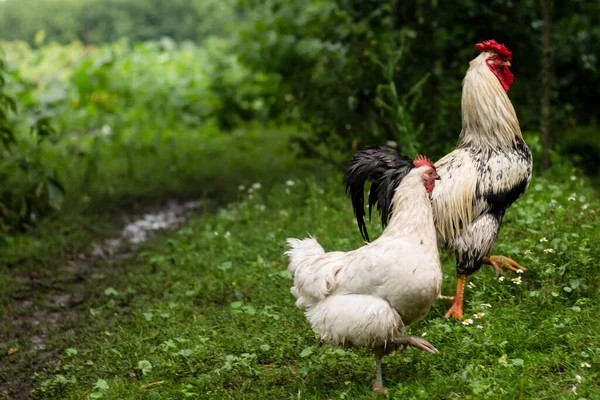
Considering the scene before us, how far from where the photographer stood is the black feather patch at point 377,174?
4246 millimetres

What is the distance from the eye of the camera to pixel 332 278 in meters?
3.84

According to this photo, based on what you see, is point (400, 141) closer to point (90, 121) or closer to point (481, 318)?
point (481, 318)

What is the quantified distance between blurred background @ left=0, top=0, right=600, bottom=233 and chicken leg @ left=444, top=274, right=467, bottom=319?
92.5 inches

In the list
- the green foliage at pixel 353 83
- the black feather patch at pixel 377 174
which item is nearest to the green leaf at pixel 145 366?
the black feather patch at pixel 377 174

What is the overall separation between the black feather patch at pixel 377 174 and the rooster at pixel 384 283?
0.24 metres

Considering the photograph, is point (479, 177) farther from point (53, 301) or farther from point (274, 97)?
point (274, 97)

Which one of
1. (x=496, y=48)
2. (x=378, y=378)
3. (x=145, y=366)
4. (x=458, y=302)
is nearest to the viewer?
(x=378, y=378)

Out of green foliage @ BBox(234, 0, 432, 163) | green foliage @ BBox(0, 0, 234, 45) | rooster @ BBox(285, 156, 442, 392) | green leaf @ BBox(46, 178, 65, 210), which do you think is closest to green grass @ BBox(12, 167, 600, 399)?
rooster @ BBox(285, 156, 442, 392)

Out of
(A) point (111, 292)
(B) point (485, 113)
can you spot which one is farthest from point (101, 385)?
(B) point (485, 113)

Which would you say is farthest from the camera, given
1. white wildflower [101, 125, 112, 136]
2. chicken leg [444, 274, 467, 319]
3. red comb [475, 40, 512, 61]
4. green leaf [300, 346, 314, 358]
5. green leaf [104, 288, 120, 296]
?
white wildflower [101, 125, 112, 136]

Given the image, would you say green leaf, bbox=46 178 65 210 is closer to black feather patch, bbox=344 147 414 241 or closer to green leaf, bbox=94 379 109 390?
green leaf, bbox=94 379 109 390

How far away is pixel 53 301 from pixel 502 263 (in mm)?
3721

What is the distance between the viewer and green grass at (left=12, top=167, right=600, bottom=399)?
395 cm

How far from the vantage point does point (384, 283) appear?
3672 mm
